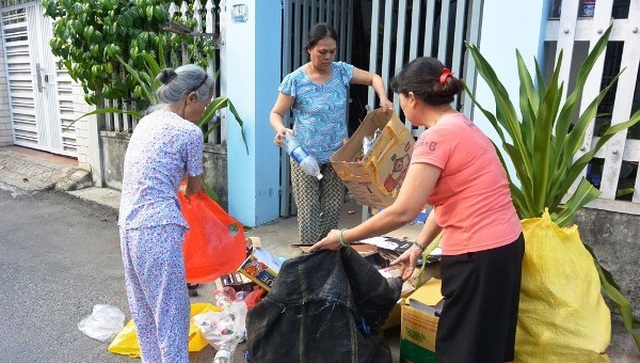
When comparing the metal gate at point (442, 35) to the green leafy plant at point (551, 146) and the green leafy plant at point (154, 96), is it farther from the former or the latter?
the green leafy plant at point (154, 96)

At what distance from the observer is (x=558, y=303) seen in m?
2.07

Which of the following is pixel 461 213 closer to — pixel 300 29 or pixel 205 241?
pixel 205 241

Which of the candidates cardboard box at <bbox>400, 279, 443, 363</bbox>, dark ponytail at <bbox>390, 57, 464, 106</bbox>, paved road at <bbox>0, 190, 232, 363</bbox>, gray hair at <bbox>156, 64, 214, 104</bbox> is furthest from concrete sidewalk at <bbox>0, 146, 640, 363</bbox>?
gray hair at <bbox>156, 64, 214, 104</bbox>

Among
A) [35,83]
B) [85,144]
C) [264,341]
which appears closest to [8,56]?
[35,83]

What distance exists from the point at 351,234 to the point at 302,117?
1.50 m

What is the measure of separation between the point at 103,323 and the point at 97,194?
3.60 meters

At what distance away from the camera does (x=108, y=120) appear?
20.6 ft

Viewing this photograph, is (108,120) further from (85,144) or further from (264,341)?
(264,341)

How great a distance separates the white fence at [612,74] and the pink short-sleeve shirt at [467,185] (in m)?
1.52

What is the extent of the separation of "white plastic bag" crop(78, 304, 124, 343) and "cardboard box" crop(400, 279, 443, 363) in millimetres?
1719

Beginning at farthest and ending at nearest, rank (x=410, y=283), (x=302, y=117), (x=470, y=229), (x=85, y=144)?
(x=85, y=144) < (x=302, y=117) < (x=410, y=283) < (x=470, y=229)

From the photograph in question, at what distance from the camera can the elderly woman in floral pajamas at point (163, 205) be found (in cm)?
213

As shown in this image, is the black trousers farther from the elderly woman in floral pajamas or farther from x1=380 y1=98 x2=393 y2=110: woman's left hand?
x1=380 y1=98 x2=393 y2=110: woman's left hand

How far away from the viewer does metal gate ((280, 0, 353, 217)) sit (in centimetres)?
454
